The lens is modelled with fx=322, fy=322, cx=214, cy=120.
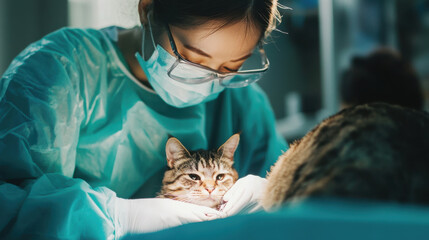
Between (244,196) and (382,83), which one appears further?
(382,83)

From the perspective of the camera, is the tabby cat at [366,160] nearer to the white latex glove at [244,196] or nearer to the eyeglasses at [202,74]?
the white latex glove at [244,196]

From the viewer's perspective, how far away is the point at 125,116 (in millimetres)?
782

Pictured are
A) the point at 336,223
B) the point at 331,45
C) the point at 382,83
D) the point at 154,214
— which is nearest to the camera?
the point at 336,223

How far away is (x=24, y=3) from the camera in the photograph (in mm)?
899

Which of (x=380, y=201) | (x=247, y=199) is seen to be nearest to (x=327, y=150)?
(x=380, y=201)

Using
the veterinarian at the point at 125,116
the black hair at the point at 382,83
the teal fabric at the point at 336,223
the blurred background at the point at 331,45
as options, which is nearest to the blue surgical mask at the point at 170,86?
the veterinarian at the point at 125,116

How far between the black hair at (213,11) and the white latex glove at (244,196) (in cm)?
34

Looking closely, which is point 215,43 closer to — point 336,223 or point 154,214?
point 154,214

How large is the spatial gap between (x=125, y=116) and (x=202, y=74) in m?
0.21

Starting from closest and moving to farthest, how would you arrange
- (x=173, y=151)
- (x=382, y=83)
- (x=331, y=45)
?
(x=173, y=151) < (x=382, y=83) < (x=331, y=45)

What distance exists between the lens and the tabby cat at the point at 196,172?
659mm

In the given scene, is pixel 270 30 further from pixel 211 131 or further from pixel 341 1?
pixel 341 1

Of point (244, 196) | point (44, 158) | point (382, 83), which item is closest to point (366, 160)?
point (244, 196)

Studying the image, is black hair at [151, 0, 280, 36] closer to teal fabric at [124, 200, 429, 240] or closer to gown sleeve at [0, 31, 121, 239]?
gown sleeve at [0, 31, 121, 239]
